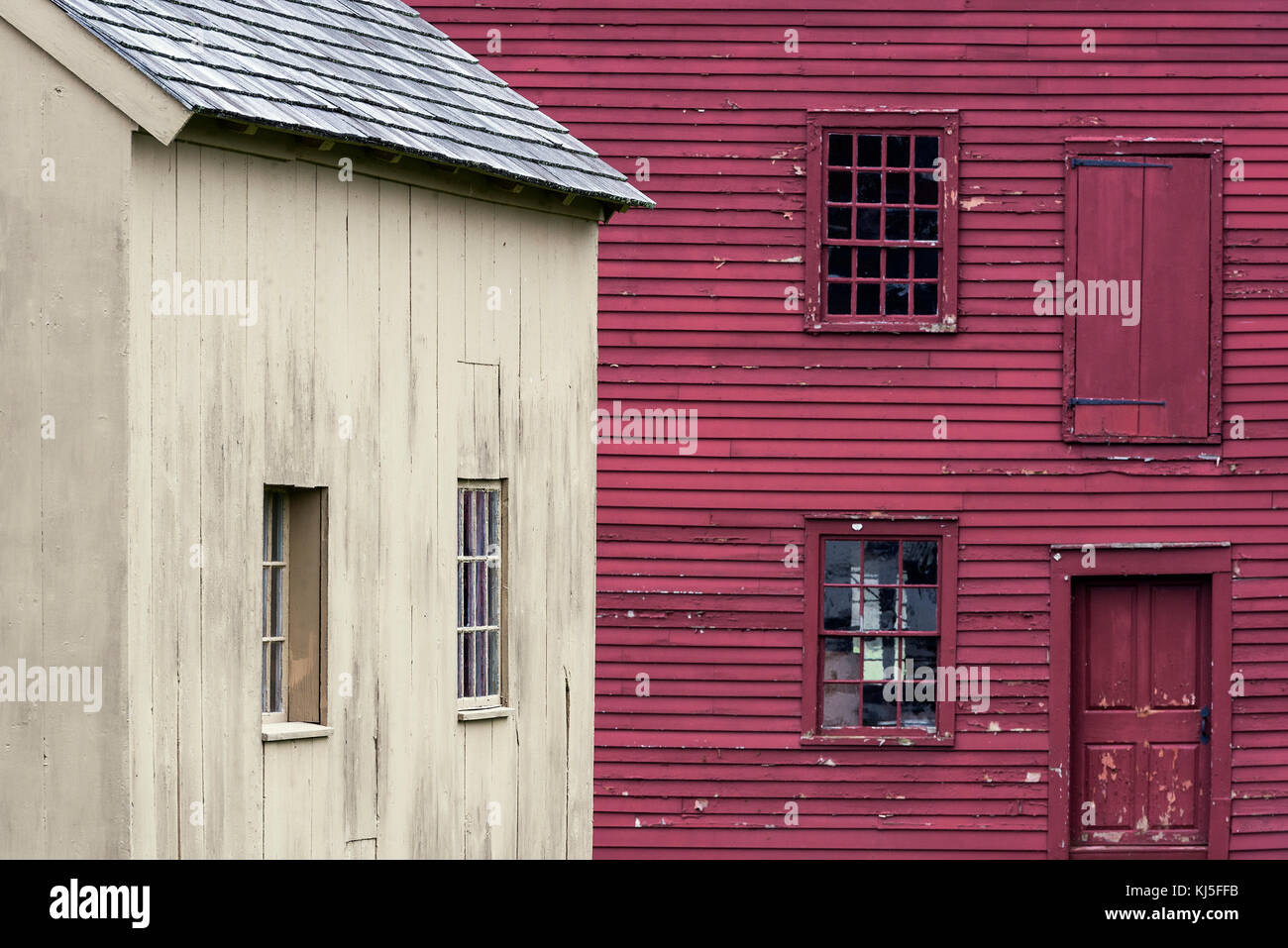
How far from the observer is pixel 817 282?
49.4 feet

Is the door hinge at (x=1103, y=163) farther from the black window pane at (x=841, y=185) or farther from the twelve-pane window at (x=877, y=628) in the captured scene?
the twelve-pane window at (x=877, y=628)

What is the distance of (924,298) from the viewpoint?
15164mm

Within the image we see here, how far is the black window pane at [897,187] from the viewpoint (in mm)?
15070

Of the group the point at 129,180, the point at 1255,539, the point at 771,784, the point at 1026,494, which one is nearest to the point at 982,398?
the point at 1026,494

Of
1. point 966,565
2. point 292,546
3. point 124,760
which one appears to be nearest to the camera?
point 124,760

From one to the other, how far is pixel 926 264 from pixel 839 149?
108cm

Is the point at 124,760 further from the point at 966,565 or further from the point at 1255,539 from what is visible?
the point at 1255,539

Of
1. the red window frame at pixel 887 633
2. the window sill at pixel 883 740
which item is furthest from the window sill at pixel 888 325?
the window sill at pixel 883 740

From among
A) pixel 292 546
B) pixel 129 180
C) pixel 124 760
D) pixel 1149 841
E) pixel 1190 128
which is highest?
pixel 1190 128

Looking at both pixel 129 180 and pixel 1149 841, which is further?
pixel 1149 841

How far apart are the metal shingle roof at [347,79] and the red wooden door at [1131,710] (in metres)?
5.48

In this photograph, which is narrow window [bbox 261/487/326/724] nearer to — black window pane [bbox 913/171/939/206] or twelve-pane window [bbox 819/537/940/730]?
twelve-pane window [bbox 819/537/940/730]

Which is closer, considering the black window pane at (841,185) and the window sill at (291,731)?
the window sill at (291,731)

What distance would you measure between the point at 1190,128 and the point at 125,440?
9.56m
